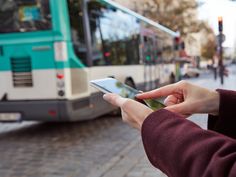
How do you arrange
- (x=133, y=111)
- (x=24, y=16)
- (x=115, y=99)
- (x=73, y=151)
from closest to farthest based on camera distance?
(x=133, y=111)
(x=115, y=99)
(x=73, y=151)
(x=24, y=16)

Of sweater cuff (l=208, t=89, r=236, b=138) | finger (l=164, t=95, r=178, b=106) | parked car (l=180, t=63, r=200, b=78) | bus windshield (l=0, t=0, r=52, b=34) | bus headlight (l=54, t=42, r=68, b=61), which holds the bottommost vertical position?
parked car (l=180, t=63, r=200, b=78)

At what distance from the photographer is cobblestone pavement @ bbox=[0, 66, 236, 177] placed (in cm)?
566

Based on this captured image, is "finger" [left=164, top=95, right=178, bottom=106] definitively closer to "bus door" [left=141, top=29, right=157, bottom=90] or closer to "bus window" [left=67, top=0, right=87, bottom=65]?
"bus window" [left=67, top=0, right=87, bottom=65]

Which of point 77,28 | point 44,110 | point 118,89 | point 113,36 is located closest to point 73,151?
point 44,110

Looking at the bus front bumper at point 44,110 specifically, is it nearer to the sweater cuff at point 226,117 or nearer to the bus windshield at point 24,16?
the bus windshield at point 24,16

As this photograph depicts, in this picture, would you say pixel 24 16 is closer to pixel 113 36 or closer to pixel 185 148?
pixel 113 36

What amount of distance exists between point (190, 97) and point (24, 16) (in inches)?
261

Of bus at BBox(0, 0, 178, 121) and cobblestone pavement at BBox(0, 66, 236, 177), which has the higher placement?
bus at BBox(0, 0, 178, 121)

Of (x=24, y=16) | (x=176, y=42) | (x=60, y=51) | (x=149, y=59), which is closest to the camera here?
(x=60, y=51)

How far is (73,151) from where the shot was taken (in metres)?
6.95

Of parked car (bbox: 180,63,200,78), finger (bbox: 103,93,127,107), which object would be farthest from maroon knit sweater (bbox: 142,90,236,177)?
parked car (bbox: 180,63,200,78)

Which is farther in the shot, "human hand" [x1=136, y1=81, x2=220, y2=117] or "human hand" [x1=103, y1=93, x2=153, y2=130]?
"human hand" [x1=136, y1=81, x2=220, y2=117]

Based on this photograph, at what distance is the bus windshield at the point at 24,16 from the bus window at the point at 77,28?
450mm

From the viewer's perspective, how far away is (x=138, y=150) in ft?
22.0
